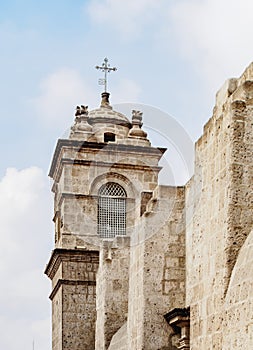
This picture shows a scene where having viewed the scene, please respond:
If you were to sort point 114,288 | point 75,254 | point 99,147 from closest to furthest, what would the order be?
point 114,288 → point 75,254 → point 99,147

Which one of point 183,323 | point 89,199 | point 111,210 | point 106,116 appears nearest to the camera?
point 183,323

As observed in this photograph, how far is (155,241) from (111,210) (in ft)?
32.7

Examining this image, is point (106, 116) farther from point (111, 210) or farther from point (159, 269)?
point (159, 269)

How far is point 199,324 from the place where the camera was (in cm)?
931

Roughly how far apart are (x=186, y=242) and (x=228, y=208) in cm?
343

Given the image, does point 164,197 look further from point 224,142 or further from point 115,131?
point 115,131

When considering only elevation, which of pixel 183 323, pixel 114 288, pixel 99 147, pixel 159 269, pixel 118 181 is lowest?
pixel 183 323

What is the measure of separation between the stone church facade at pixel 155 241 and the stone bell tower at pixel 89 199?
0.09ft

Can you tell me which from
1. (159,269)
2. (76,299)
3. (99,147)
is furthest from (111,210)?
(159,269)

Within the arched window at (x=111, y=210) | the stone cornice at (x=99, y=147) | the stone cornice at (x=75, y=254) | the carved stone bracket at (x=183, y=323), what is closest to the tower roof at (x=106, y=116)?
the stone cornice at (x=99, y=147)

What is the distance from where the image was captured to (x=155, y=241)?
1218 centimetres

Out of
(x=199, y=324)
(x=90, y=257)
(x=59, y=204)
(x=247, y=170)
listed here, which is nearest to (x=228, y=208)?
(x=247, y=170)

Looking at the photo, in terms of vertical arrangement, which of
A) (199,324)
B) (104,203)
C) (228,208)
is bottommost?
(199,324)

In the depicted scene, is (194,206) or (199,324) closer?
(199,324)
